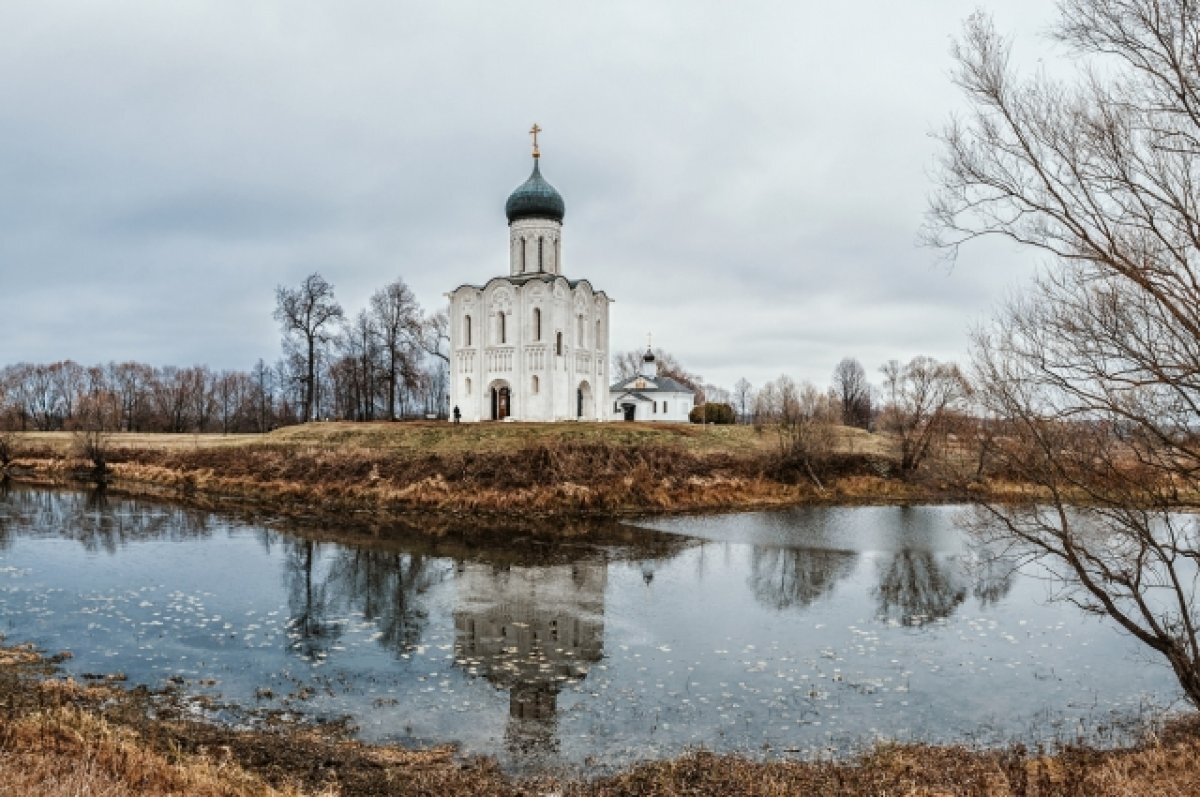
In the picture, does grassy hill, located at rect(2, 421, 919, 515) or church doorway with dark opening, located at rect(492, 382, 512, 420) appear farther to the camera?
church doorway with dark opening, located at rect(492, 382, 512, 420)

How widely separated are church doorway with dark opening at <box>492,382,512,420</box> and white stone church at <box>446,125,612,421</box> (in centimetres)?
5

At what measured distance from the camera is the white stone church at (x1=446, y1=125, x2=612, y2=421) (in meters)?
40.3

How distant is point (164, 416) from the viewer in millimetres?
78875

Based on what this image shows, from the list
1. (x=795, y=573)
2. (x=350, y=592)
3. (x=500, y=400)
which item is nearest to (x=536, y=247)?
(x=500, y=400)

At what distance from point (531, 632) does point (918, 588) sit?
8.43 metres

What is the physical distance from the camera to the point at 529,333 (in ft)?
133

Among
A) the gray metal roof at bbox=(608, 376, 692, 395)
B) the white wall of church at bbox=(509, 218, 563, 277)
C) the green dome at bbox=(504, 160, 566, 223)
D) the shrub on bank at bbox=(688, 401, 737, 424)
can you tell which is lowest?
the shrub on bank at bbox=(688, 401, 737, 424)

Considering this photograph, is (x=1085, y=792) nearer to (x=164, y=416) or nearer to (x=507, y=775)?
(x=507, y=775)

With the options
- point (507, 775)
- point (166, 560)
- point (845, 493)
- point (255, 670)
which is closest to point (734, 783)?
point (507, 775)

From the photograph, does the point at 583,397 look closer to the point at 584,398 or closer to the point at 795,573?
the point at 584,398

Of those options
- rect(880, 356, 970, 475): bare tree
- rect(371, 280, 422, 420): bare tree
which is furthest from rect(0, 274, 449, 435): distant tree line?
rect(880, 356, 970, 475): bare tree

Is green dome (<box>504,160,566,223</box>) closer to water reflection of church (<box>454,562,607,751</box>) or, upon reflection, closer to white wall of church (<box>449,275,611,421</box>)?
white wall of church (<box>449,275,611,421</box>)

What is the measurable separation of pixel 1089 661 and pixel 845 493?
21.3 m

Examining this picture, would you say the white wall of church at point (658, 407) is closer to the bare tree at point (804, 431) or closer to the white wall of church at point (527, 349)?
the white wall of church at point (527, 349)
